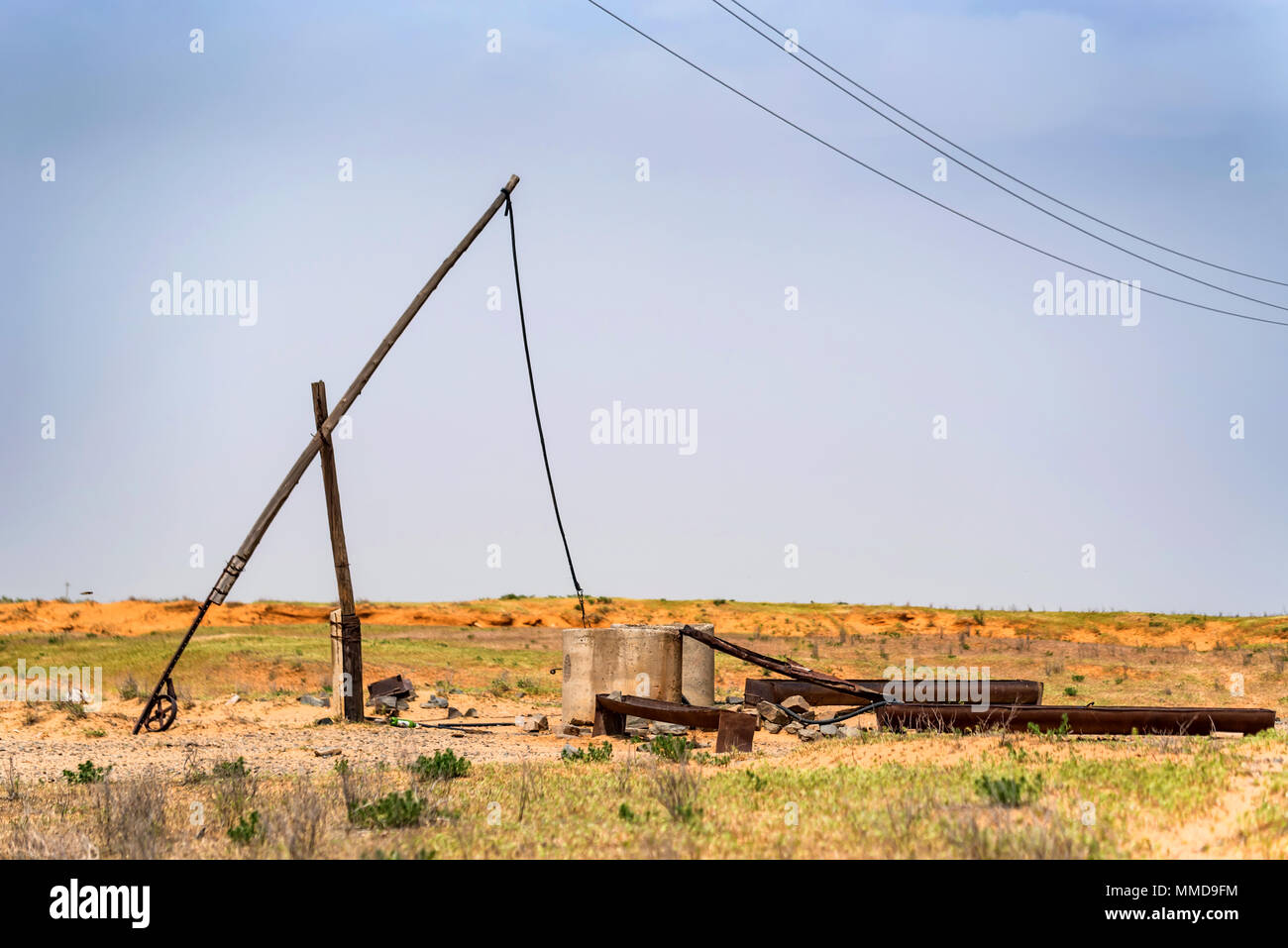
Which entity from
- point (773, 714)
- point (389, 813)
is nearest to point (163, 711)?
point (773, 714)

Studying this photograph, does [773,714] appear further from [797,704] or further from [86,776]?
[86,776]

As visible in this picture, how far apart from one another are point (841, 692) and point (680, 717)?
11.3ft

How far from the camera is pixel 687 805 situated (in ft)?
30.5

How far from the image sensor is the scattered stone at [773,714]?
19047 mm

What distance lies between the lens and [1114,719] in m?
13.4

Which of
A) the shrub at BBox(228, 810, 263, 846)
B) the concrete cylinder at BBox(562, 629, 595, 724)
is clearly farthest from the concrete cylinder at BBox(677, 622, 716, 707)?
the shrub at BBox(228, 810, 263, 846)

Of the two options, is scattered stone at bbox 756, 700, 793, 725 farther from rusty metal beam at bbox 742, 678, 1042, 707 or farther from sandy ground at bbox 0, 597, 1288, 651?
sandy ground at bbox 0, 597, 1288, 651

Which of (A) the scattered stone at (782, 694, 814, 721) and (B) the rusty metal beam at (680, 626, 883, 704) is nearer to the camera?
(B) the rusty metal beam at (680, 626, 883, 704)

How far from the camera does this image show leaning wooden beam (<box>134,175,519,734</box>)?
1925 cm

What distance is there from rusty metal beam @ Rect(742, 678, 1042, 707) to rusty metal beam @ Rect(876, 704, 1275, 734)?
3.76 m

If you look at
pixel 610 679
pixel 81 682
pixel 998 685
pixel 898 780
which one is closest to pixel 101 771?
pixel 610 679
